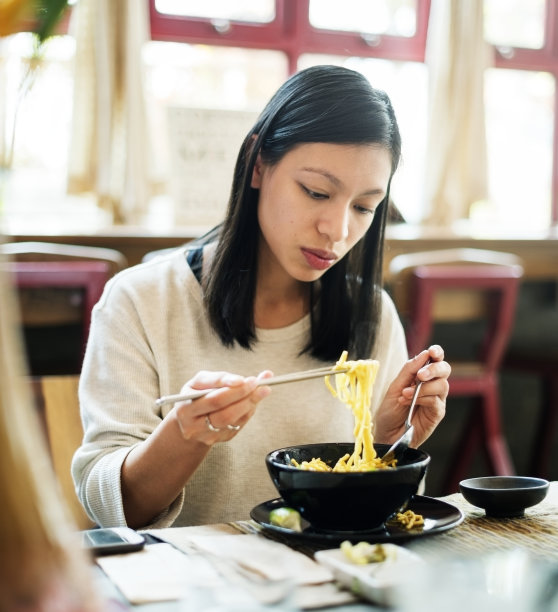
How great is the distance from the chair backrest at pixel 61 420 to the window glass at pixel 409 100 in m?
2.93

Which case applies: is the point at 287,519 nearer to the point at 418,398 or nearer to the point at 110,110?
the point at 418,398

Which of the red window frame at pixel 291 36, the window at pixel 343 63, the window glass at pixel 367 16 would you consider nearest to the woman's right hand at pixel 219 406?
the window at pixel 343 63

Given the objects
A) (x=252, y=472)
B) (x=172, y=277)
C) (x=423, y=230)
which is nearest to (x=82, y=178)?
(x=423, y=230)

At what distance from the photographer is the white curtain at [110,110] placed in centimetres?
369

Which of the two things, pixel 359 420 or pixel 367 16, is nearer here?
pixel 359 420

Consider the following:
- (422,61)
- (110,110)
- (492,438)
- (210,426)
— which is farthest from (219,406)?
(422,61)

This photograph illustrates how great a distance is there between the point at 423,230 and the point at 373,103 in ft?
8.82

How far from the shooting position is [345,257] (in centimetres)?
176

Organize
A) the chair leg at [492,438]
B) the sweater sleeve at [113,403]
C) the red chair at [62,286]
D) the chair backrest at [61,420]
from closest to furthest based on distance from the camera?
1. the sweater sleeve at [113,403]
2. the chair backrest at [61,420]
3. the red chair at [62,286]
4. the chair leg at [492,438]

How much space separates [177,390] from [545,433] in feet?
9.14

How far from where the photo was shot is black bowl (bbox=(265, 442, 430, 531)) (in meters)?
1.03

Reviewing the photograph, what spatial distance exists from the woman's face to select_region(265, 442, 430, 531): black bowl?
0.52 m

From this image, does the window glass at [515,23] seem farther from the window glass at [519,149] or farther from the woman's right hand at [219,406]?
the woman's right hand at [219,406]

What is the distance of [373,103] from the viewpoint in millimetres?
1568
